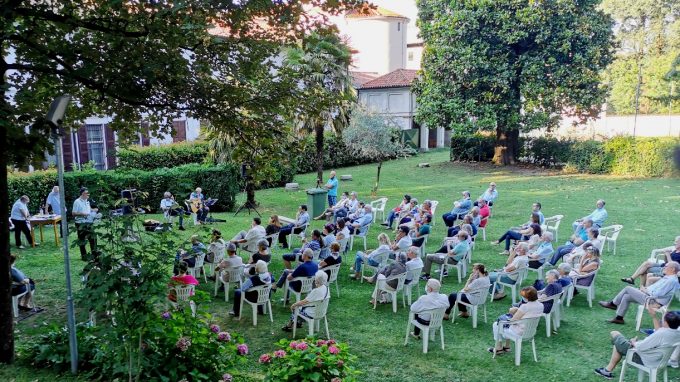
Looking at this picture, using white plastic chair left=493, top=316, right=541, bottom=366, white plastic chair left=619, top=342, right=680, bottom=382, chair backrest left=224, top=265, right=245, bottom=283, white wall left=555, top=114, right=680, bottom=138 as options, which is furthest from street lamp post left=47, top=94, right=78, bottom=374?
white wall left=555, top=114, right=680, bottom=138

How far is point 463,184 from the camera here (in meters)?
26.5

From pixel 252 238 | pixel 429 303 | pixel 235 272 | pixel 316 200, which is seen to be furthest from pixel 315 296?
pixel 316 200

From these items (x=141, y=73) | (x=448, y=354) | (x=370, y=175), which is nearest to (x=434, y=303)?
(x=448, y=354)

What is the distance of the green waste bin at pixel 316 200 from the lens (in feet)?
61.7

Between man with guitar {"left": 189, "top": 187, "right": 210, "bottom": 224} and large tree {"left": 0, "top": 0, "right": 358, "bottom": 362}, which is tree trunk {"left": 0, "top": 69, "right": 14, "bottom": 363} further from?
man with guitar {"left": 189, "top": 187, "right": 210, "bottom": 224}

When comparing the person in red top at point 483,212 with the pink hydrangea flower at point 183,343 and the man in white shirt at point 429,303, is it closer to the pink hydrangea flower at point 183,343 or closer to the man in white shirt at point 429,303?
the man in white shirt at point 429,303

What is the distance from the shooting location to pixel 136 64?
7.34m

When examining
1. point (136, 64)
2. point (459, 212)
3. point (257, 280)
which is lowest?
point (257, 280)

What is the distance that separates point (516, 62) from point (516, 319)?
2295cm

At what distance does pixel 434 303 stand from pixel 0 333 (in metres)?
6.18

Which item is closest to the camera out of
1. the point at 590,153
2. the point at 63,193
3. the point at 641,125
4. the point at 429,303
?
the point at 63,193

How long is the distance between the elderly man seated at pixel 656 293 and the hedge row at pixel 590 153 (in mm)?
18104

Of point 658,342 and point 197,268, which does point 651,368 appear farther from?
point 197,268

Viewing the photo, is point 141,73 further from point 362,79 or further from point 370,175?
point 362,79
